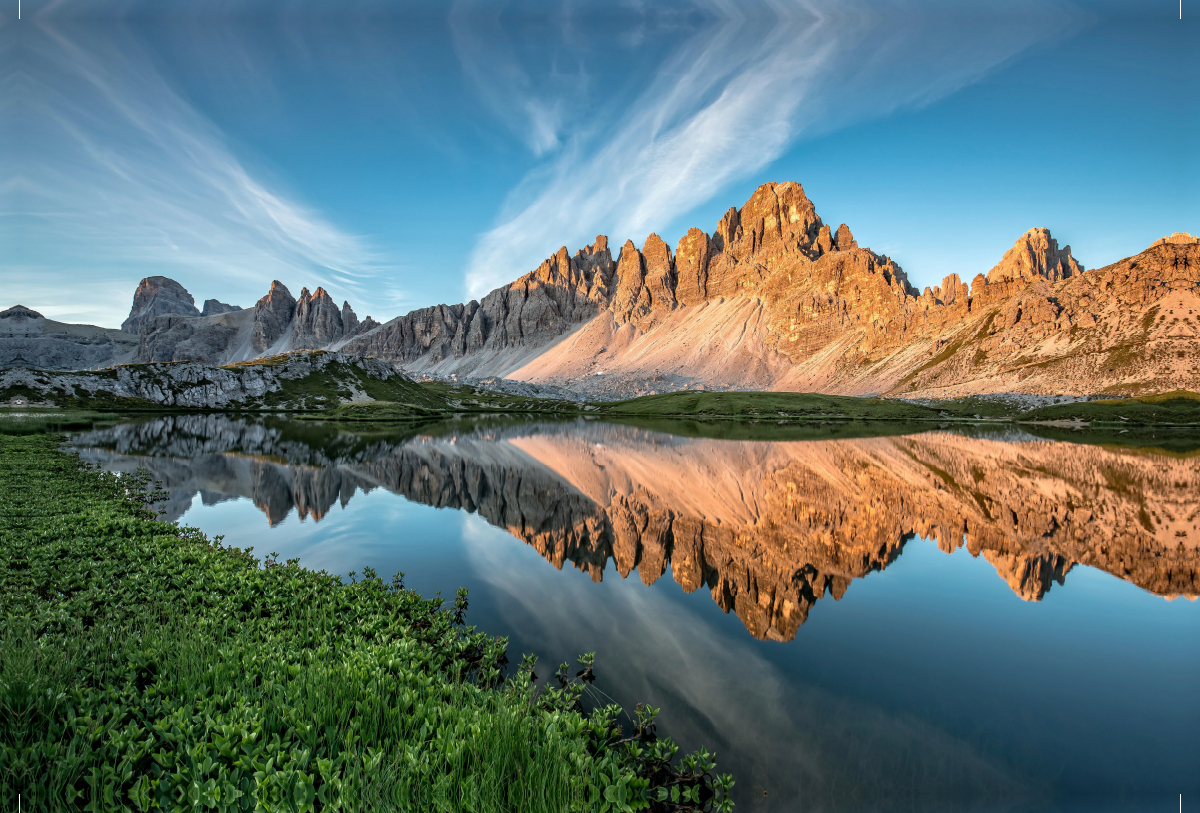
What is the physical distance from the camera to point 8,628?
423 inches

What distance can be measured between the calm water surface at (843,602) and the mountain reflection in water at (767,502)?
218 millimetres

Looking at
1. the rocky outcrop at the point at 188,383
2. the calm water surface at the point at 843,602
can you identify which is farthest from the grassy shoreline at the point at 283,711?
the rocky outcrop at the point at 188,383

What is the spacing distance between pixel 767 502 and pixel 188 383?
201 meters

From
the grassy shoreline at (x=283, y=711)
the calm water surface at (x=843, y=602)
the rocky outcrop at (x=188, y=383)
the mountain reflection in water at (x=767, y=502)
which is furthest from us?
the rocky outcrop at (x=188, y=383)

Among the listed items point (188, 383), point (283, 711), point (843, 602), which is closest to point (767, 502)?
point (843, 602)

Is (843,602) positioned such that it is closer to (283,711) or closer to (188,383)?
(283,711)

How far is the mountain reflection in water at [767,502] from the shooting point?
65.3ft

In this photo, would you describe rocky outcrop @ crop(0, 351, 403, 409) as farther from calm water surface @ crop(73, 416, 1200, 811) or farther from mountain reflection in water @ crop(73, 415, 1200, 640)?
calm water surface @ crop(73, 416, 1200, 811)

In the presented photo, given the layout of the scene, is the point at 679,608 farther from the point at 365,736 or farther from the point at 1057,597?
the point at 1057,597

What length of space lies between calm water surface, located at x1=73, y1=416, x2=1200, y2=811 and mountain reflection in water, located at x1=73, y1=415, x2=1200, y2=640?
0.22 metres

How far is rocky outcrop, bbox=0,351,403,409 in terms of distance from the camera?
144125 mm

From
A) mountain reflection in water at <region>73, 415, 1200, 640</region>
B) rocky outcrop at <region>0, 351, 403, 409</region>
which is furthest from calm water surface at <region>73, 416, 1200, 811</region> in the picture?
rocky outcrop at <region>0, 351, 403, 409</region>

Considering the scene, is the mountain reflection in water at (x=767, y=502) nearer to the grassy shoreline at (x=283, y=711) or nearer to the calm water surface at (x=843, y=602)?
the calm water surface at (x=843, y=602)

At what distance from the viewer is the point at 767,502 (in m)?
31.6
